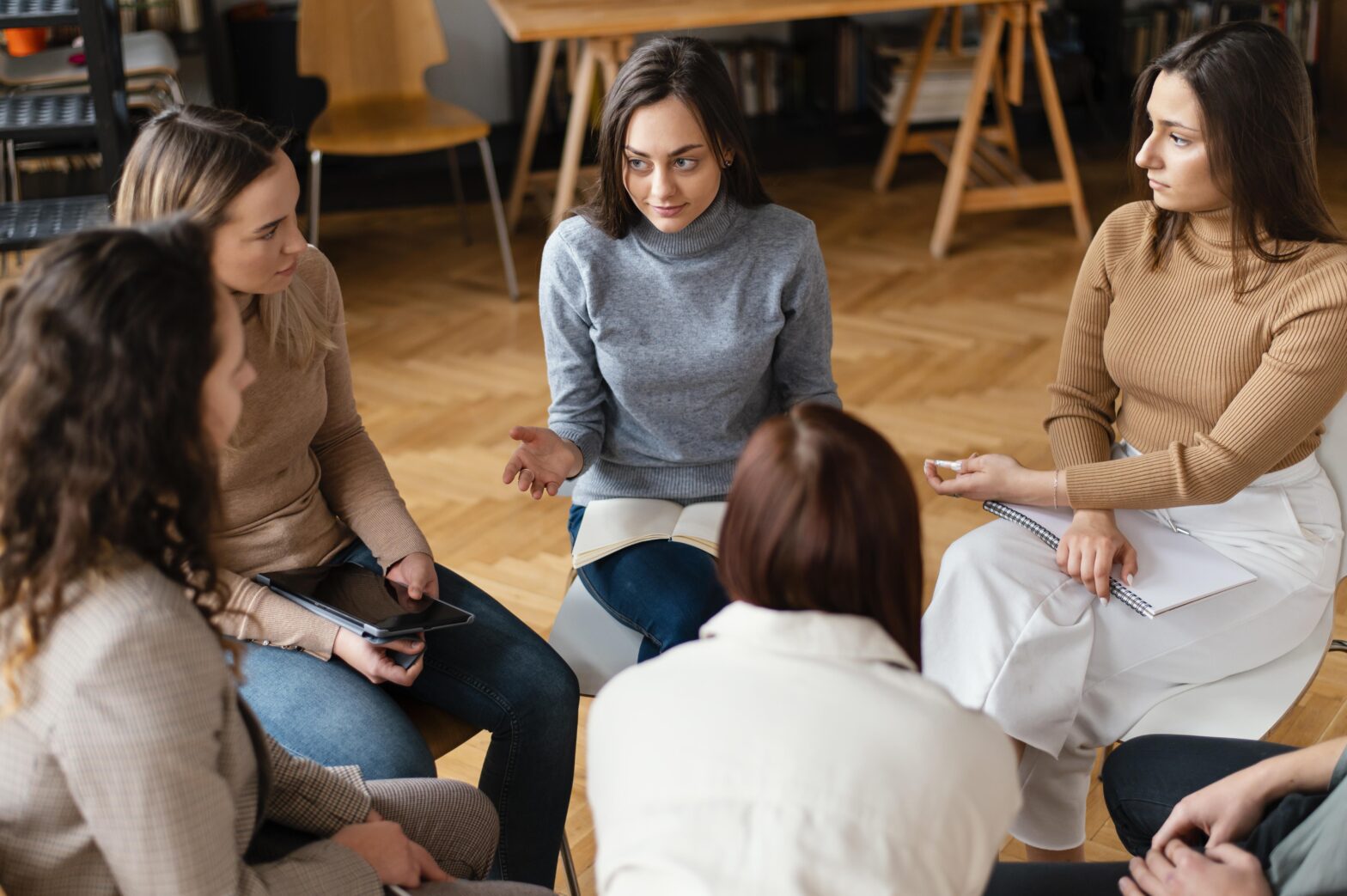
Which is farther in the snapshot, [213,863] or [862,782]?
[213,863]

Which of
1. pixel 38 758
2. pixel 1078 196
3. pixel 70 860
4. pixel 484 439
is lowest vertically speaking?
pixel 484 439

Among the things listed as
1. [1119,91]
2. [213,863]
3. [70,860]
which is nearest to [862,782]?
[213,863]

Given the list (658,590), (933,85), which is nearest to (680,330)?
(658,590)

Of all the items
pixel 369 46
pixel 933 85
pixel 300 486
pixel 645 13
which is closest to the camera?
pixel 300 486

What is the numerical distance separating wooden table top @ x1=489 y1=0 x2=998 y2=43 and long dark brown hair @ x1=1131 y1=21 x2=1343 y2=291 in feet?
7.50

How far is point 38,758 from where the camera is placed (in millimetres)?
1031

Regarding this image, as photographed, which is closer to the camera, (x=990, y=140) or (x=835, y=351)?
(x=835, y=351)

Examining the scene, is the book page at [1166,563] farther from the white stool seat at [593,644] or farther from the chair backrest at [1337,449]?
the white stool seat at [593,644]

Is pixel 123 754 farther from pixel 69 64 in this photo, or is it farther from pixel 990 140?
pixel 990 140

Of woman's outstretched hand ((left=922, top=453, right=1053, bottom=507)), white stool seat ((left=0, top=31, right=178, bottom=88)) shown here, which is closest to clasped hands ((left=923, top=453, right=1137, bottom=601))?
woman's outstretched hand ((left=922, top=453, right=1053, bottom=507))

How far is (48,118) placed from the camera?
11.2ft

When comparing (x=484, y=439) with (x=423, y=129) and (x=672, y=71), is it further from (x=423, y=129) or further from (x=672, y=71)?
(x=672, y=71)

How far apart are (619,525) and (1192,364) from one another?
2.54 ft

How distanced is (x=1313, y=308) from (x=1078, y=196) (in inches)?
115
